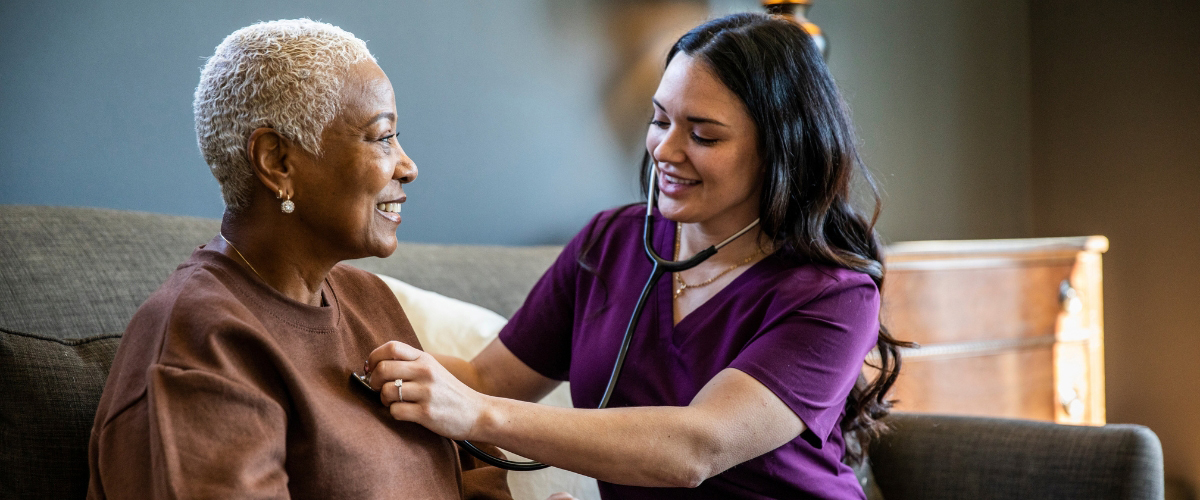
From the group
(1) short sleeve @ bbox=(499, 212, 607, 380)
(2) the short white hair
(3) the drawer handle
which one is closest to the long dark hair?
(1) short sleeve @ bbox=(499, 212, 607, 380)

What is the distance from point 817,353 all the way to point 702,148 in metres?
0.34

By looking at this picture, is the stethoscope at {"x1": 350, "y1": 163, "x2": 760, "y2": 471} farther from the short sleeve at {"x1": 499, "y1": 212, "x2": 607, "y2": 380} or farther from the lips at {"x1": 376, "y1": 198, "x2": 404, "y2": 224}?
the lips at {"x1": 376, "y1": 198, "x2": 404, "y2": 224}

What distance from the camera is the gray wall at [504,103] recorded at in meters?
1.54

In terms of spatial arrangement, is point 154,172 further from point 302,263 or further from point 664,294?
point 664,294

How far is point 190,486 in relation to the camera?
2.58 feet

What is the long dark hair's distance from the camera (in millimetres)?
1344

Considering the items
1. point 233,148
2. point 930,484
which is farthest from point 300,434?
point 930,484

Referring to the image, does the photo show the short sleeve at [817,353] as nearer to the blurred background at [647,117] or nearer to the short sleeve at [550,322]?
the short sleeve at [550,322]

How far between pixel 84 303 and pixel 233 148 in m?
0.41

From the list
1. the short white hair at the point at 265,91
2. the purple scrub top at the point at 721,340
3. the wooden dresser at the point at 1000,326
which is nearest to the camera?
the short white hair at the point at 265,91

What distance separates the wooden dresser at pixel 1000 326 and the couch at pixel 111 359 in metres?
0.68

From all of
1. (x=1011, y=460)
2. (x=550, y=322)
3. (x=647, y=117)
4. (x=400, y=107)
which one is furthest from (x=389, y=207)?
(x=647, y=117)

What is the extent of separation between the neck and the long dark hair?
0.66m

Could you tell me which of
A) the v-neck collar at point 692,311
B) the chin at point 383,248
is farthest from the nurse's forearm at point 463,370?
the chin at point 383,248
